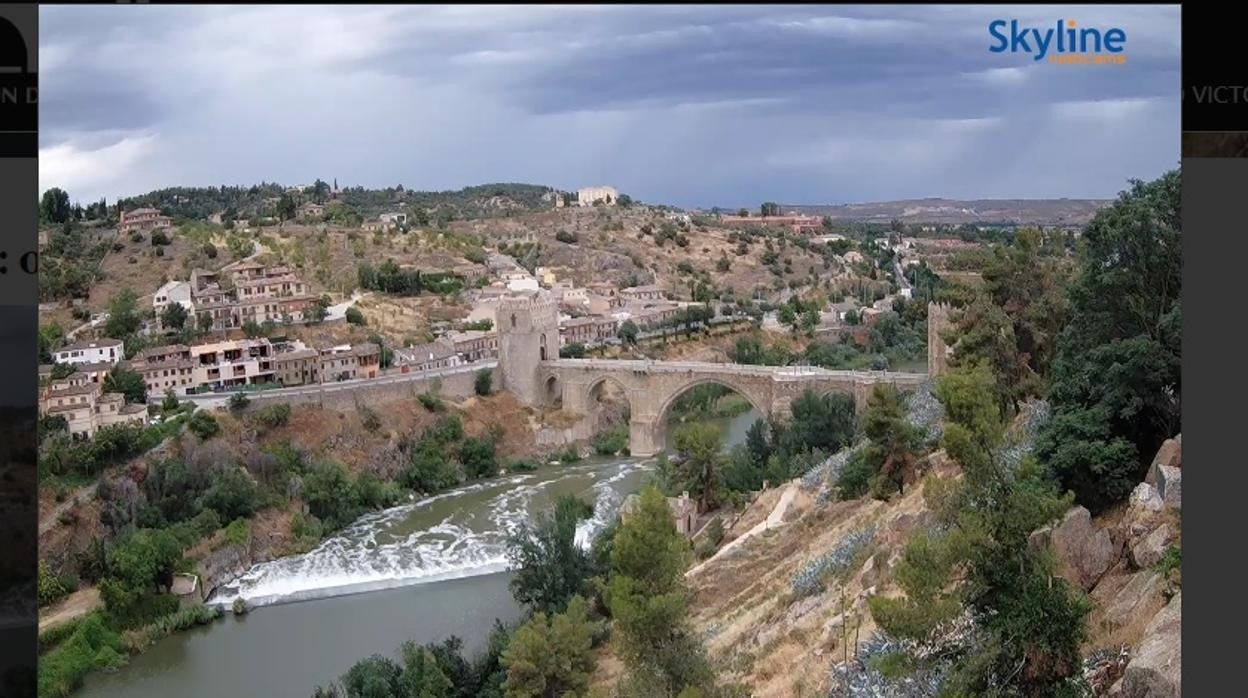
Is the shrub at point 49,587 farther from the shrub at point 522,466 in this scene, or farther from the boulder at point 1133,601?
the boulder at point 1133,601

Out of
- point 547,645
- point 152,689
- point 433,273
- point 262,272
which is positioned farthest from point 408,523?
point 433,273

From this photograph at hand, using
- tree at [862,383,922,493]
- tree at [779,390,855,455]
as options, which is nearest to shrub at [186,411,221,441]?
tree at [779,390,855,455]

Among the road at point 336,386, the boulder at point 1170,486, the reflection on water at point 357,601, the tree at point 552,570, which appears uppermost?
the boulder at point 1170,486

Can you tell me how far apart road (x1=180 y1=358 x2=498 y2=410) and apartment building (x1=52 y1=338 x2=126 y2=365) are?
0.85 metres

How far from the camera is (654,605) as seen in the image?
2822mm

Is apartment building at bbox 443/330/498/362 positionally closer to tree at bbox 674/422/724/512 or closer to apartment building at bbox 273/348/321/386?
apartment building at bbox 273/348/321/386

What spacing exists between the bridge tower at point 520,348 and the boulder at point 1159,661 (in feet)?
32.4

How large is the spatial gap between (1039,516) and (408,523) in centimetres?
704

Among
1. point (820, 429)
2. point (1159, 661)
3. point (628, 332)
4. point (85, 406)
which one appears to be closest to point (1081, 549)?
point (1159, 661)

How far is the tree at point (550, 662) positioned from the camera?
4359 mm

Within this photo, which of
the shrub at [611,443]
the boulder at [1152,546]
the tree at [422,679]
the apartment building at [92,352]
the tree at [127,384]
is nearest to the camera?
the boulder at [1152,546]

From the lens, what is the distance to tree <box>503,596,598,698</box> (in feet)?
14.3

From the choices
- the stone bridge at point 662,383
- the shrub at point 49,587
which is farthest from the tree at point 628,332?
the shrub at point 49,587

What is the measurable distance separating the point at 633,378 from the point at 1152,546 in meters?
8.97
